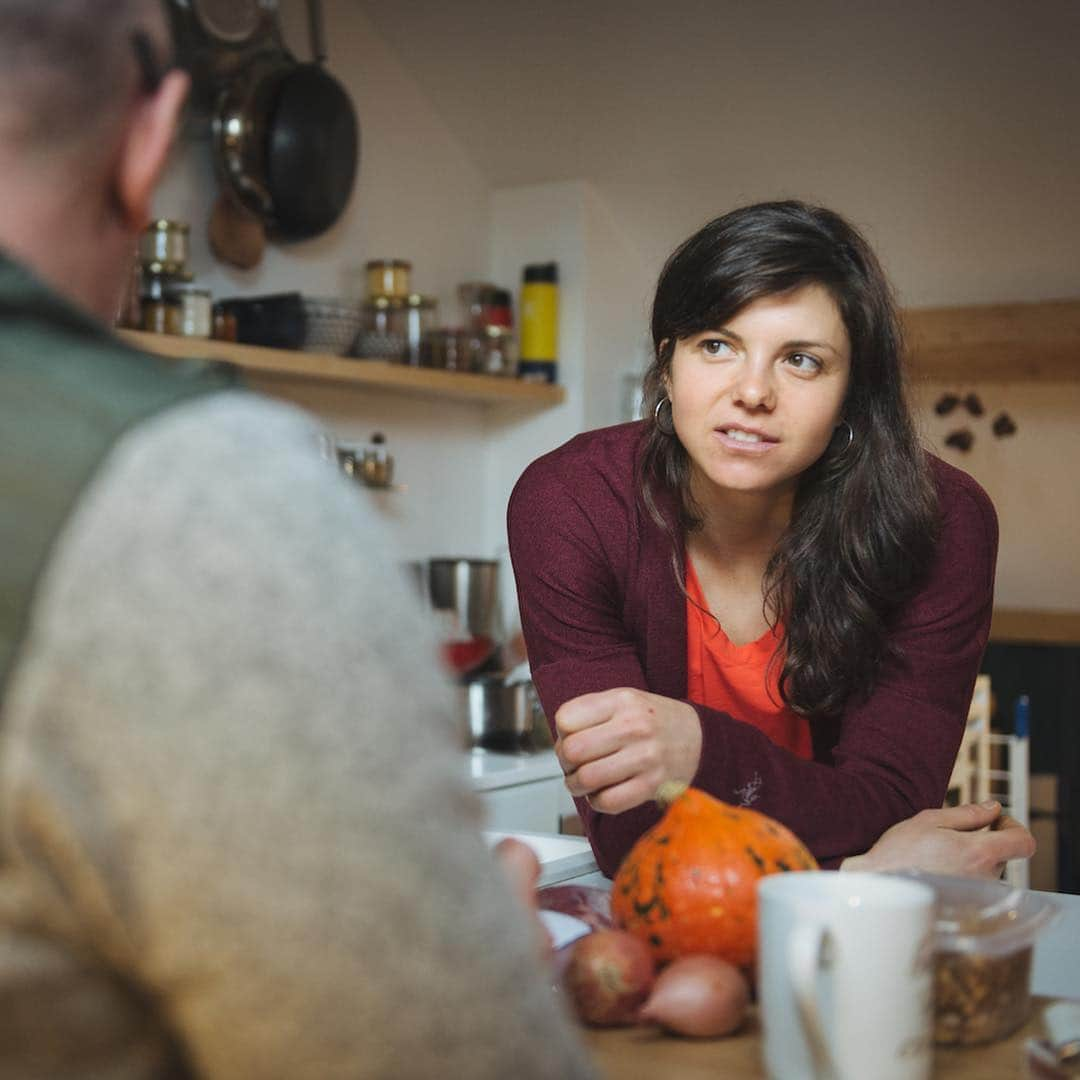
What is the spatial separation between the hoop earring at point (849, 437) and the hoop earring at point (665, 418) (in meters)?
0.17

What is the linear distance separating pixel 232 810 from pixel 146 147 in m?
0.25

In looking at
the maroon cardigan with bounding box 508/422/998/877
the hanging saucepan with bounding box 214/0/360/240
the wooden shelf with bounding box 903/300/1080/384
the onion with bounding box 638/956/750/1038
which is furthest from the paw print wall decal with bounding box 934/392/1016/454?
the onion with bounding box 638/956/750/1038

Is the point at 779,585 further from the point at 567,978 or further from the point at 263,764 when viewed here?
the point at 263,764

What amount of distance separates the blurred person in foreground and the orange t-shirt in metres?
0.96

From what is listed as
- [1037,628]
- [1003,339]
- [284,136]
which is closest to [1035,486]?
[1037,628]

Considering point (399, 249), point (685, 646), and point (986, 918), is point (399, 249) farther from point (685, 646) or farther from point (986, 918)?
point (986, 918)

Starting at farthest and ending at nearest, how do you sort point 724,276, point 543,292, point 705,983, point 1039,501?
point 1039,501
point 543,292
point 724,276
point 705,983

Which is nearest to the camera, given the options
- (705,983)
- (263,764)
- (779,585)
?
(263,764)

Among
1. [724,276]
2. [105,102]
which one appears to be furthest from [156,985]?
[724,276]

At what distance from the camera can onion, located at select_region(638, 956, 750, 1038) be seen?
661 mm

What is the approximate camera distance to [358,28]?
10.4 feet

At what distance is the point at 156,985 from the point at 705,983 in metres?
0.33

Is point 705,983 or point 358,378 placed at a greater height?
point 358,378

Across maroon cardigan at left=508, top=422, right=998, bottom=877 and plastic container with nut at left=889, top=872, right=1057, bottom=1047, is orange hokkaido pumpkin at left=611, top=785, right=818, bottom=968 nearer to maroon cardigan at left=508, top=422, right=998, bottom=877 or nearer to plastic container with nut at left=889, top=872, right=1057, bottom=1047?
plastic container with nut at left=889, top=872, right=1057, bottom=1047
